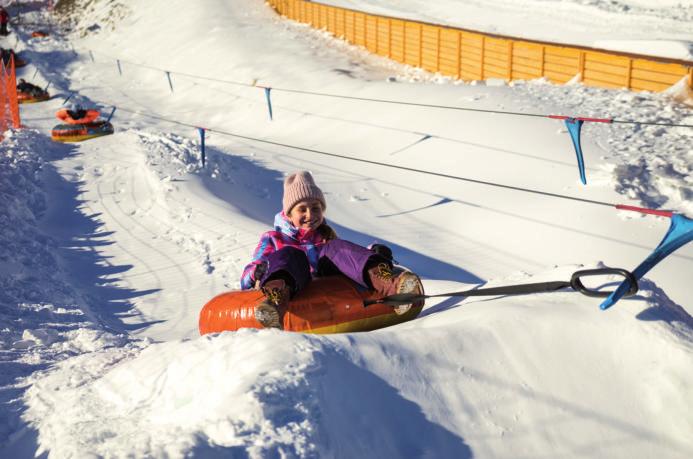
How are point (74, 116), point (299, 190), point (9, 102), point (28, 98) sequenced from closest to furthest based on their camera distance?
point (299, 190) → point (74, 116) → point (9, 102) → point (28, 98)

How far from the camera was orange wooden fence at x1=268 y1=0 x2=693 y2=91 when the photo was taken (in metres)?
15.2

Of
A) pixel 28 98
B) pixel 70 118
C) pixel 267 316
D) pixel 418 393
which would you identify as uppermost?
pixel 418 393

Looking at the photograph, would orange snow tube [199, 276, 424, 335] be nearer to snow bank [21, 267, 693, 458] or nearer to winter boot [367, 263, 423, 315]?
winter boot [367, 263, 423, 315]

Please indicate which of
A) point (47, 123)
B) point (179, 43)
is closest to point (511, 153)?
point (47, 123)

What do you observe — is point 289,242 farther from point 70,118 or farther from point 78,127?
point 70,118

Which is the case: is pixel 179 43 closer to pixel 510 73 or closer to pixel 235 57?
pixel 235 57

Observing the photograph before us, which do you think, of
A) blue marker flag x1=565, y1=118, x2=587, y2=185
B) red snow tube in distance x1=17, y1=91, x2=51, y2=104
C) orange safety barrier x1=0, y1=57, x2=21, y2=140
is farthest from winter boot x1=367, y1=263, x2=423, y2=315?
red snow tube in distance x1=17, y1=91, x2=51, y2=104

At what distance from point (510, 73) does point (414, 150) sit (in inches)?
260

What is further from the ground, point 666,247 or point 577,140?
point 666,247

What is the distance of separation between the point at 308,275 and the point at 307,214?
17.8 inches

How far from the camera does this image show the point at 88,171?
1234cm

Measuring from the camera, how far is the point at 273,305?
4562mm

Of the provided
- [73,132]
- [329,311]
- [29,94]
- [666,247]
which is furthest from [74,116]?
[666,247]

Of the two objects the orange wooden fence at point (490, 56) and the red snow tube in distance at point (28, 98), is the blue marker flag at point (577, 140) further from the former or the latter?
the red snow tube in distance at point (28, 98)
